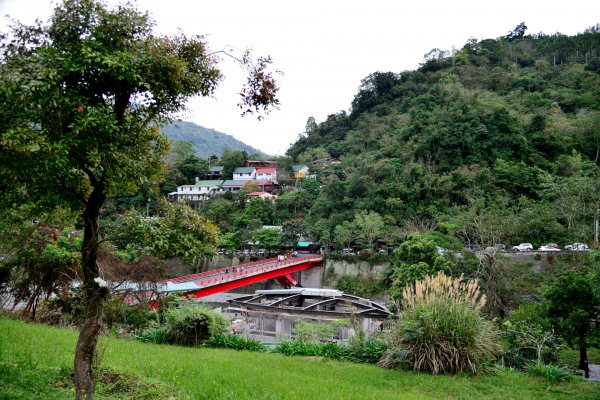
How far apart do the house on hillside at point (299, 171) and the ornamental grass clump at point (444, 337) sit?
→ 47952 mm

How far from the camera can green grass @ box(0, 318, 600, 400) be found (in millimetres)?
4273

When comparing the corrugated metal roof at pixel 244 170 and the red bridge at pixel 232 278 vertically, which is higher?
the corrugated metal roof at pixel 244 170

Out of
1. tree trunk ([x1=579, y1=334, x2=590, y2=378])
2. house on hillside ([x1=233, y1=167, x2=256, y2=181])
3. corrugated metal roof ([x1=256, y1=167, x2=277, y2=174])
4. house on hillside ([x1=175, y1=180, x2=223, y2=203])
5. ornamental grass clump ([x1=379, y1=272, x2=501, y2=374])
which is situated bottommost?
tree trunk ([x1=579, y1=334, x2=590, y2=378])

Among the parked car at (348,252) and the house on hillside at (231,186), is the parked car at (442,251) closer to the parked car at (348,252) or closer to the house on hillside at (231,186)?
the parked car at (348,252)

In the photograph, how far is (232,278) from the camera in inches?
885

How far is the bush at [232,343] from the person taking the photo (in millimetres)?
8500

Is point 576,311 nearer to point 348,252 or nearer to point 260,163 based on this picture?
point 348,252

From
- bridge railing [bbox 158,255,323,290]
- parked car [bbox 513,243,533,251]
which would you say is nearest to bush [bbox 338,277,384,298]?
bridge railing [bbox 158,255,323,290]

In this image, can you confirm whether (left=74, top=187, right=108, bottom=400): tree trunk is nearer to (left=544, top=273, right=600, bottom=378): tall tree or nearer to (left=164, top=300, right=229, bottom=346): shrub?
(left=164, top=300, right=229, bottom=346): shrub

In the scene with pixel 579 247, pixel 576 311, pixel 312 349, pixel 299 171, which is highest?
pixel 299 171

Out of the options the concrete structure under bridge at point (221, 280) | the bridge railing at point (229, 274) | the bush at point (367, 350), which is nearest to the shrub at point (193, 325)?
the bush at point (367, 350)

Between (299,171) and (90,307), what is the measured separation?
176 ft

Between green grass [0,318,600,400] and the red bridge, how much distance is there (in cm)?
791

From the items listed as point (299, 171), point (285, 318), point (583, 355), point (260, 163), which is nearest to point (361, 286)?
point (285, 318)
